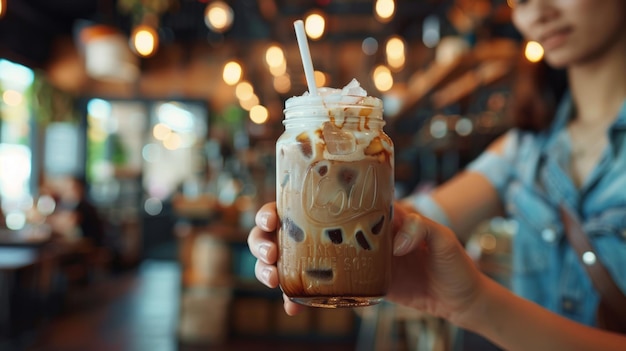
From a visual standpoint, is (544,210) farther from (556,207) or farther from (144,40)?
(144,40)

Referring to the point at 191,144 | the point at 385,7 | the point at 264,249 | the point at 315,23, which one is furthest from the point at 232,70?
the point at 191,144

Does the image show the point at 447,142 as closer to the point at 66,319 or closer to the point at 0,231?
the point at 66,319

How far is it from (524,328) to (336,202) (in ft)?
1.46

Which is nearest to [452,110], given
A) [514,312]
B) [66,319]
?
[66,319]

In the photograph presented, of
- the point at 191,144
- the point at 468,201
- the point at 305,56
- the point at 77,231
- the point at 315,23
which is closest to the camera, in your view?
the point at 305,56

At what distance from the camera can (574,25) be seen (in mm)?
1413

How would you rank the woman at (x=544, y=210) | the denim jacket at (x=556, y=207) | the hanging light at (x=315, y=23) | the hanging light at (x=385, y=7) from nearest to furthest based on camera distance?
the woman at (x=544, y=210) < the denim jacket at (x=556, y=207) < the hanging light at (x=385, y=7) < the hanging light at (x=315, y=23)

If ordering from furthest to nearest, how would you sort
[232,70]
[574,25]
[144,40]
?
1. [232,70]
2. [144,40]
3. [574,25]

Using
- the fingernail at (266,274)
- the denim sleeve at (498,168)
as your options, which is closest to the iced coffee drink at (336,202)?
the fingernail at (266,274)

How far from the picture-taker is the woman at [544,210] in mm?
1081

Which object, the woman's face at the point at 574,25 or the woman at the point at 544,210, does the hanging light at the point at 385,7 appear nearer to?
the woman at the point at 544,210

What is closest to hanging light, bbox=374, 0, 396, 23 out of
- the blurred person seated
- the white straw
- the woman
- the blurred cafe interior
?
the blurred cafe interior

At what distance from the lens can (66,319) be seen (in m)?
6.92

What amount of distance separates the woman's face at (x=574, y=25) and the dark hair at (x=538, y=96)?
0.23 meters
